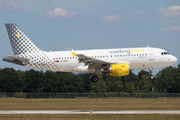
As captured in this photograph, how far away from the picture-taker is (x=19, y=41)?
43.5 metres

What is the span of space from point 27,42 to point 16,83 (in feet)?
92.2

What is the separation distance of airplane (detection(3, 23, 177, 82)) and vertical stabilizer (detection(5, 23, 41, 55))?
0.42m

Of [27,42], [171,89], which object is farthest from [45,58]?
[171,89]

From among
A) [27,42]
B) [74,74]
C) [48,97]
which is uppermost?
[27,42]

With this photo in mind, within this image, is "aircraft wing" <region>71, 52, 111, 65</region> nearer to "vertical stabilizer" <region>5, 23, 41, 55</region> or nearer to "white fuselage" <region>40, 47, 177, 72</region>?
→ "white fuselage" <region>40, 47, 177, 72</region>

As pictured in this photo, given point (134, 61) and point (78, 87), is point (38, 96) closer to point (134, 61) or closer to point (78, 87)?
point (78, 87)

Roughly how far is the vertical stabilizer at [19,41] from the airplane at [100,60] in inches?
16.6

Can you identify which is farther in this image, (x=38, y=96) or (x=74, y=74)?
(x=38, y=96)

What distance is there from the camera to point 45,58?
40.8 meters

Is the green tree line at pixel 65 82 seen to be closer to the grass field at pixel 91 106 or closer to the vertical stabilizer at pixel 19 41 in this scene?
the grass field at pixel 91 106

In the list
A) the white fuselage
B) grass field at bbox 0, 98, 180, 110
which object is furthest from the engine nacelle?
grass field at bbox 0, 98, 180, 110

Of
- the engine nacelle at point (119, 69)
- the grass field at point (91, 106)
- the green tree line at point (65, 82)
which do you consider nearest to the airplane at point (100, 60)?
the engine nacelle at point (119, 69)

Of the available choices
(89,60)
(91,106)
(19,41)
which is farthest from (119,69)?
(19,41)

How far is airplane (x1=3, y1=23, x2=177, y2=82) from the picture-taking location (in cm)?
3900
